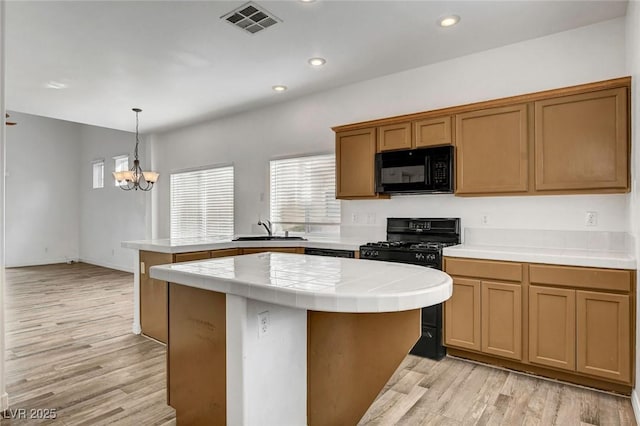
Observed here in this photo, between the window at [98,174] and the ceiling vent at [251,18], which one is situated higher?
the ceiling vent at [251,18]

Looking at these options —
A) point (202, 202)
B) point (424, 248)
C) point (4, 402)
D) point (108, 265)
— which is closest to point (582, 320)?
point (424, 248)

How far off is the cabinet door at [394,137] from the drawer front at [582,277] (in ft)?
5.31

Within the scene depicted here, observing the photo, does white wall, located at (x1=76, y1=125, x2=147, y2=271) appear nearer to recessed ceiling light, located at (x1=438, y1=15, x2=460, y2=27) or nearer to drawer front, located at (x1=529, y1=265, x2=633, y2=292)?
recessed ceiling light, located at (x1=438, y1=15, x2=460, y2=27)

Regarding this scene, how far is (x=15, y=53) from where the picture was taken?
3.50 meters

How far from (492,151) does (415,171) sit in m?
0.71

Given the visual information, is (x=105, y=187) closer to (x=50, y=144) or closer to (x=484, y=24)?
(x=50, y=144)

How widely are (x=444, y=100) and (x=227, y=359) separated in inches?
127

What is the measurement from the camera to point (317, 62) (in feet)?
12.2

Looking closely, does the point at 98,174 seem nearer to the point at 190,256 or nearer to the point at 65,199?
the point at 65,199

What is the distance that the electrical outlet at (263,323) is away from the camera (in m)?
1.71

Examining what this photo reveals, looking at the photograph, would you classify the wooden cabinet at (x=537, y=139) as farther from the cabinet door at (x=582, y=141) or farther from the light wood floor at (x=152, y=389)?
the light wood floor at (x=152, y=389)

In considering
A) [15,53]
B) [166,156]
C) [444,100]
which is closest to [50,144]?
[166,156]

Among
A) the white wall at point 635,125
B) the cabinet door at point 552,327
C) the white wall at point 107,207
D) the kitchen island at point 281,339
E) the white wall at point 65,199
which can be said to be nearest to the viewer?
the kitchen island at point 281,339

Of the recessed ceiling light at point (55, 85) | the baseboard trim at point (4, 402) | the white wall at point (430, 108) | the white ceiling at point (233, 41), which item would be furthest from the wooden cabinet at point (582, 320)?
the recessed ceiling light at point (55, 85)
